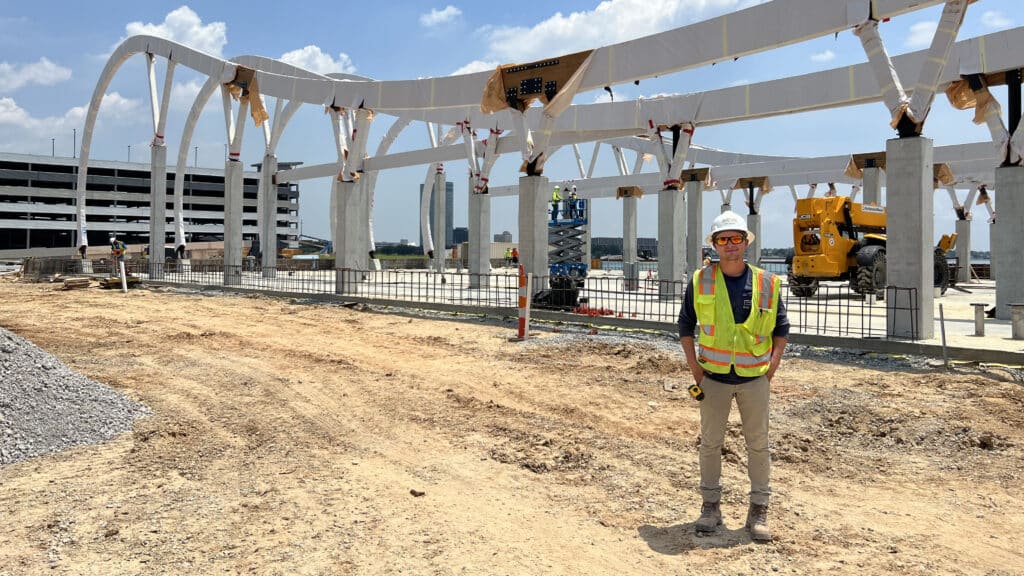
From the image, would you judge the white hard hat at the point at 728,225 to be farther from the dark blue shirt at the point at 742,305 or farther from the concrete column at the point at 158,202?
the concrete column at the point at 158,202

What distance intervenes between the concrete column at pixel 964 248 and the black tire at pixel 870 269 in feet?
62.0

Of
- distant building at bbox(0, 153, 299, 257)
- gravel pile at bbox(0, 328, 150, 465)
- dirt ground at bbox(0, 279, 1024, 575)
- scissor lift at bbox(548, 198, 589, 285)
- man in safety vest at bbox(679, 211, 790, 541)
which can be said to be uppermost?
distant building at bbox(0, 153, 299, 257)

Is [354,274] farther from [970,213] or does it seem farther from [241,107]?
[970,213]

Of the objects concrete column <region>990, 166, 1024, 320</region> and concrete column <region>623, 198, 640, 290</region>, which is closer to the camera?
concrete column <region>990, 166, 1024, 320</region>

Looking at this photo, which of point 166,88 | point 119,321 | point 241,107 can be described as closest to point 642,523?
point 119,321

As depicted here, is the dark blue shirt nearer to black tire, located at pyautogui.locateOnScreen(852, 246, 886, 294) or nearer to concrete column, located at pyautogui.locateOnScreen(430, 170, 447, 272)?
black tire, located at pyautogui.locateOnScreen(852, 246, 886, 294)

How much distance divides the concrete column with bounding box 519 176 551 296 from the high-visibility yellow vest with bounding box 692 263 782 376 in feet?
44.8

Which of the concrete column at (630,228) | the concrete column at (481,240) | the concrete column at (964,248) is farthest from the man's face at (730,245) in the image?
the concrete column at (630,228)

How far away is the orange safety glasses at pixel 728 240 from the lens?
14.2 ft

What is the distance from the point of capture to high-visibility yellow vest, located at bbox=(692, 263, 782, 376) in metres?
4.27

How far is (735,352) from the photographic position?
4.27 meters

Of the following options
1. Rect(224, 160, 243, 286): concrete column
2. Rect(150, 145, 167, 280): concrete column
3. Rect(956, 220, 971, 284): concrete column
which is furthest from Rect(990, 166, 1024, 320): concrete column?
Rect(150, 145, 167, 280): concrete column

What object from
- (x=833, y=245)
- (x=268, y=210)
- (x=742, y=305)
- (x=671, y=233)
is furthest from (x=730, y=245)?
(x=268, y=210)

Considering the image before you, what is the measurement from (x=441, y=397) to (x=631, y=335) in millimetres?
6238
